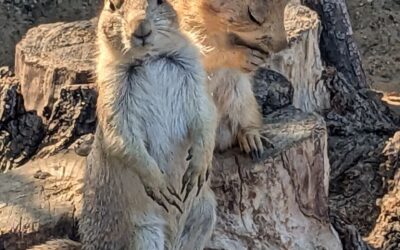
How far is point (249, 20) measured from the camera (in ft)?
14.3

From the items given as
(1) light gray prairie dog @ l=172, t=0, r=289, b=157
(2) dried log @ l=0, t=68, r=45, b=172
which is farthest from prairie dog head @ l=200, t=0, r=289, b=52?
(2) dried log @ l=0, t=68, r=45, b=172

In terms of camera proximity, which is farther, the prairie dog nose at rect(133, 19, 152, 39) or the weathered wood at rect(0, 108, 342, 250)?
the weathered wood at rect(0, 108, 342, 250)

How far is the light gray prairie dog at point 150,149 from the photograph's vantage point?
394cm

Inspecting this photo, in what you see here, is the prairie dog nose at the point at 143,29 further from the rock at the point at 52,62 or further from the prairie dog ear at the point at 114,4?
the rock at the point at 52,62

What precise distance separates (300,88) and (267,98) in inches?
18.8

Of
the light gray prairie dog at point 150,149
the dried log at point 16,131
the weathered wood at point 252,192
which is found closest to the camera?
the light gray prairie dog at point 150,149

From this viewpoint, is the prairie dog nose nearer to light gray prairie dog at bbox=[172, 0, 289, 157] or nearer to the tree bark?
light gray prairie dog at bbox=[172, 0, 289, 157]

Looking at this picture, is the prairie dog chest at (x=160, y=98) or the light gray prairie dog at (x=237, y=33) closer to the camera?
the prairie dog chest at (x=160, y=98)

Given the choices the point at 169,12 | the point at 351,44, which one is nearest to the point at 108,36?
the point at 169,12

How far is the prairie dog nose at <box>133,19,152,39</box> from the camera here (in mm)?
3648

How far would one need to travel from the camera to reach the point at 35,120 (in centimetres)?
471

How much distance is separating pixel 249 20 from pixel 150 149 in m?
0.69

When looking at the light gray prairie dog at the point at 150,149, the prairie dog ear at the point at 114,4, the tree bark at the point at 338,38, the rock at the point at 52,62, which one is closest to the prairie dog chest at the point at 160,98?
the light gray prairie dog at the point at 150,149

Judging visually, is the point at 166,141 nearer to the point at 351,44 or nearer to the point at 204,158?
the point at 204,158
